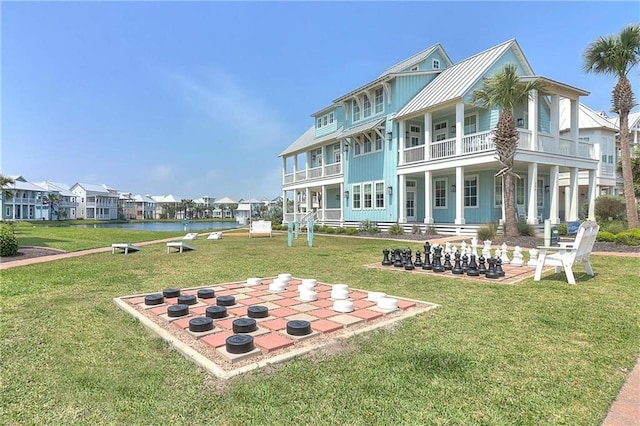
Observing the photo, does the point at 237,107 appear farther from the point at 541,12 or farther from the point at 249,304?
the point at 249,304

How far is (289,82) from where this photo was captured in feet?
83.4

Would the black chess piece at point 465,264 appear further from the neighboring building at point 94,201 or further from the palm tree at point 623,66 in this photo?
the neighboring building at point 94,201

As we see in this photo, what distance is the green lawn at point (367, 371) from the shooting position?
228 cm

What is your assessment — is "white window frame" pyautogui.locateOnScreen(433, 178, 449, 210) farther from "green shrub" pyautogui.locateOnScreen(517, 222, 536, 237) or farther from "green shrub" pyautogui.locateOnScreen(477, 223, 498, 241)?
"green shrub" pyautogui.locateOnScreen(477, 223, 498, 241)

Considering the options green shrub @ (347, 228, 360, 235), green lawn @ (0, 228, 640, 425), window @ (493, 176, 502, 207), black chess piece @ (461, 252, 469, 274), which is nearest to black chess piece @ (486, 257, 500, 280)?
black chess piece @ (461, 252, 469, 274)

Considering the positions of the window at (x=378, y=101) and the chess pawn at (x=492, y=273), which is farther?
the window at (x=378, y=101)

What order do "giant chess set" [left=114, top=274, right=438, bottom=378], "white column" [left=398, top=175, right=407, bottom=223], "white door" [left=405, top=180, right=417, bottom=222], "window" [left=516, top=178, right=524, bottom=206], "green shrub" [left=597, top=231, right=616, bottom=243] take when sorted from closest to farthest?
"giant chess set" [left=114, top=274, right=438, bottom=378] < "green shrub" [left=597, top=231, right=616, bottom=243] < "window" [left=516, top=178, right=524, bottom=206] < "white column" [left=398, top=175, right=407, bottom=223] < "white door" [left=405, top=180, right=417, bottom=222]

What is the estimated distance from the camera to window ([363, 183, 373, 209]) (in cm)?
2393

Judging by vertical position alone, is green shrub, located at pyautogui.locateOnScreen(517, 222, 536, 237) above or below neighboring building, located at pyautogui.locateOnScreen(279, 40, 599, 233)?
below

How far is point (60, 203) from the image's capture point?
7675 cm

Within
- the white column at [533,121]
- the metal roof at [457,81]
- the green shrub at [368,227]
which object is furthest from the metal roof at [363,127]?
the white column at [533,121]

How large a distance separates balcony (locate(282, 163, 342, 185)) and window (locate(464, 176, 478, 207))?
911cm

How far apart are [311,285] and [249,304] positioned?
0.98 m

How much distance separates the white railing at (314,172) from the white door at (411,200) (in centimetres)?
853
